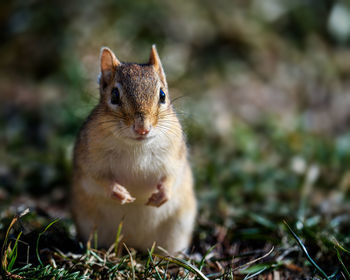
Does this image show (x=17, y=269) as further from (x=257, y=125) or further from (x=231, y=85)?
(x=231, y=85)

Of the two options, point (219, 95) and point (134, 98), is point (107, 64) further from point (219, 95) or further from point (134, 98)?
point (219, 95)

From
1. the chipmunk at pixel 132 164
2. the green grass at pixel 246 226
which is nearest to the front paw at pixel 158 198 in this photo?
the chipmunk at pixel 132 164

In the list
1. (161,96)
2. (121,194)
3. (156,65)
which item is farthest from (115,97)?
(121,194)

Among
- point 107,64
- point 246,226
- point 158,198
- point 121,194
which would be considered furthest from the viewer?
point 246,226

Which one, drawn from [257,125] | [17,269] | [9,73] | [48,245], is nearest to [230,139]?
[257,125]

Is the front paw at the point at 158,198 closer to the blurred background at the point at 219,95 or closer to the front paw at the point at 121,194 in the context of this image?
the front paw at the point at 121,194

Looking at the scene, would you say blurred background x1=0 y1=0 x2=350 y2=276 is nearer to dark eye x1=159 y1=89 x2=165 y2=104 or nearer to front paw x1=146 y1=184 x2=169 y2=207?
dark eye x1=159 y1=89 x2=165 y2=104

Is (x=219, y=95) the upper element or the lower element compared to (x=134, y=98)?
lower
